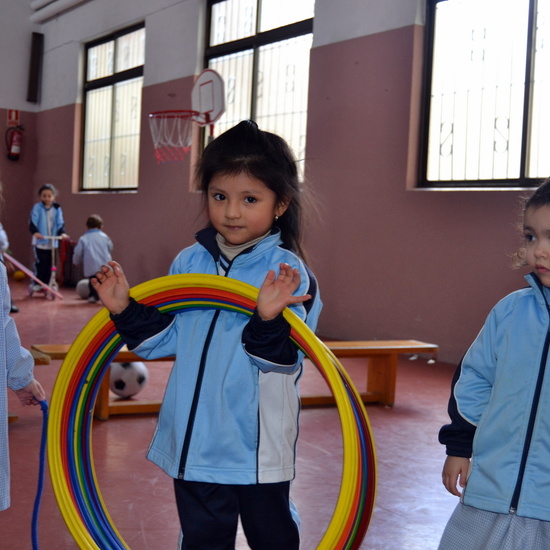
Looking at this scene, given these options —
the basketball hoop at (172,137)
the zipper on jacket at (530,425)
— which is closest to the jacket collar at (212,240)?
the zipper on jacket at (530,425)

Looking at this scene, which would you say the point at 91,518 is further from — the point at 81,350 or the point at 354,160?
the point at 354,160

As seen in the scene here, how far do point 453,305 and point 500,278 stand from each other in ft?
1.57

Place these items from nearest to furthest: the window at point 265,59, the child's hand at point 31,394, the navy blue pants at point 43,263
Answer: the child's hand at point 31,394 < the window at point 265,59 < the navy blue pants at point 43,263

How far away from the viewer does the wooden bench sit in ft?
13.0

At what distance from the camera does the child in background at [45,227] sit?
989 cm

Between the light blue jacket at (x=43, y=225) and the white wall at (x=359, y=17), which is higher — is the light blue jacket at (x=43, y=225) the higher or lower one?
the lower one

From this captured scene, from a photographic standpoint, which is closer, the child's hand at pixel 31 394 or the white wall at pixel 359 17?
the child's hand at pixel 31 394

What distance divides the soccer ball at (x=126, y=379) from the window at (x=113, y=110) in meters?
6.56

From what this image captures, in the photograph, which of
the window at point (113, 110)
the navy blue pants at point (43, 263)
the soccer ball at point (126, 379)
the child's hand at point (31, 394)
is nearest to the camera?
the child's hand at point (31, 394)

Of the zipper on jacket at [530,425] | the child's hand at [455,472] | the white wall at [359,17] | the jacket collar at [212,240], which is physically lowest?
the child's hand at [455,472]

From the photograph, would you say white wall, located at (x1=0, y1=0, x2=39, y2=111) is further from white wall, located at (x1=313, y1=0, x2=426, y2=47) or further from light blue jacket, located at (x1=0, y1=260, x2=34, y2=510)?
light blue jacket, located at (x1=0, y1=260, x2=34, y2=510)

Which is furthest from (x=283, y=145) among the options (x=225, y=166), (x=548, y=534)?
(x=548, y=534)

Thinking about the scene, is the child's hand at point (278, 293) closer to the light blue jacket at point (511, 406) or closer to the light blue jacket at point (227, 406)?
the light blue jacket at point (227, 406)

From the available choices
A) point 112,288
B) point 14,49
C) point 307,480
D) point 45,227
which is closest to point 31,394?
point 112,288
